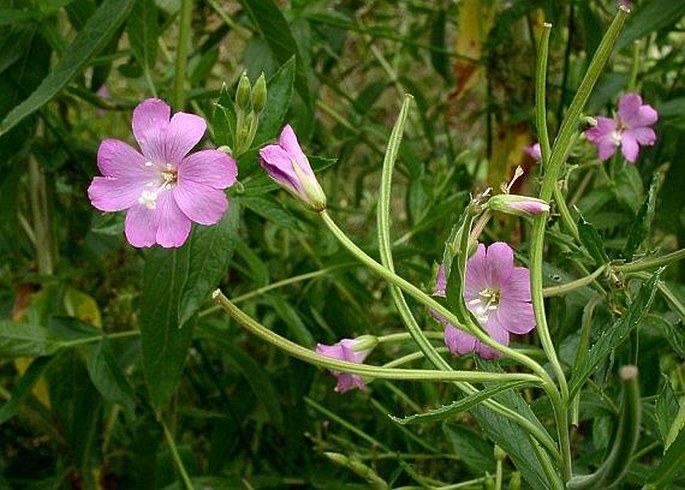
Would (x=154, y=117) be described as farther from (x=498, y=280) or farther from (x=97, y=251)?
(x=97, y=251)

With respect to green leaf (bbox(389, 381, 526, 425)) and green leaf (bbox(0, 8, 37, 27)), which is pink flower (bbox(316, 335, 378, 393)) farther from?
green leaf (bbox(0, 8, 37, 27))

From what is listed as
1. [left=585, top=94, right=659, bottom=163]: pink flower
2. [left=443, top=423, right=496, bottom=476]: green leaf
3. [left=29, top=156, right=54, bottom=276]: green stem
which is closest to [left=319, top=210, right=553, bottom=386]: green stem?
[left=443, top=423, right=496, bottom=476]: green leaf

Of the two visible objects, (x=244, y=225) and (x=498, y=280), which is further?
(x=244, y=225)

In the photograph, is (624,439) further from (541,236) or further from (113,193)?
(113,193)

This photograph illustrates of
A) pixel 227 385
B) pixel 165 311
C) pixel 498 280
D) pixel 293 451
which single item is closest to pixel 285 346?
pixel 498 280

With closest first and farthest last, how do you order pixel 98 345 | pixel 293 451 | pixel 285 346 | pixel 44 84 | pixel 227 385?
1. pixel 285 346
2. pixel 44 84
3. pixel 98 345
4. pixel 293 451
5. pixel 227 385

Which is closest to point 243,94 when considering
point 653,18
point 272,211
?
point 272,211

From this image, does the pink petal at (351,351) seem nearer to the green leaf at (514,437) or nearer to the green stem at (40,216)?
the green leaf at (514,437)
